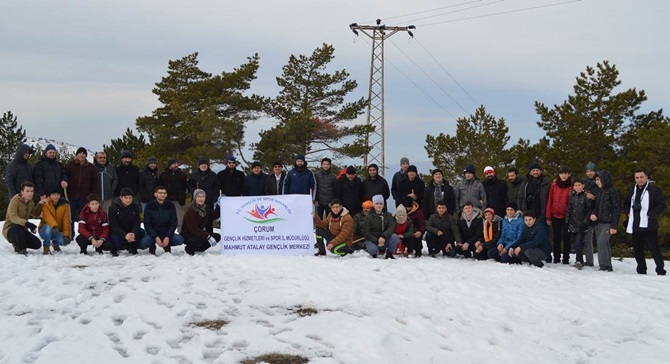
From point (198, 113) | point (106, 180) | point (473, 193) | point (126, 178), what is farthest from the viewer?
point (198, 113)

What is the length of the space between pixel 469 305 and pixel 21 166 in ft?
31.2

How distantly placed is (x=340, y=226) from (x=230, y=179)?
3.28m

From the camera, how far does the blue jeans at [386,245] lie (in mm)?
11930

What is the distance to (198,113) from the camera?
33875 mm

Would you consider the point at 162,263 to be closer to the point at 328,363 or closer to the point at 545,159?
the point at 328,363

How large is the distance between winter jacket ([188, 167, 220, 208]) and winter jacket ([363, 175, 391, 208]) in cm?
351

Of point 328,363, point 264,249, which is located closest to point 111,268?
point 264,249

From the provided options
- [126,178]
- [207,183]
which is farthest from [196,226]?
[126,178]

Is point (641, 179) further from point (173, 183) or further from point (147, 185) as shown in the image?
point (147, 185)

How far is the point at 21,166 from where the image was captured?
12008mm

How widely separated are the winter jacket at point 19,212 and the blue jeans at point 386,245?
673 centimetres

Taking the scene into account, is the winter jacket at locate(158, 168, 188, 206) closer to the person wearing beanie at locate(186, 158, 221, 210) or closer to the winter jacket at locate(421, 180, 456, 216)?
the person wearing beanie at locate(186, 158, 221, 210)

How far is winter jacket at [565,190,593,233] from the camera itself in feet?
37.4

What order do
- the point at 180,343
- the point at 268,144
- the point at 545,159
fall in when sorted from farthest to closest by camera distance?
the point at 268,144
the point at 545,159
the point at 180,343
